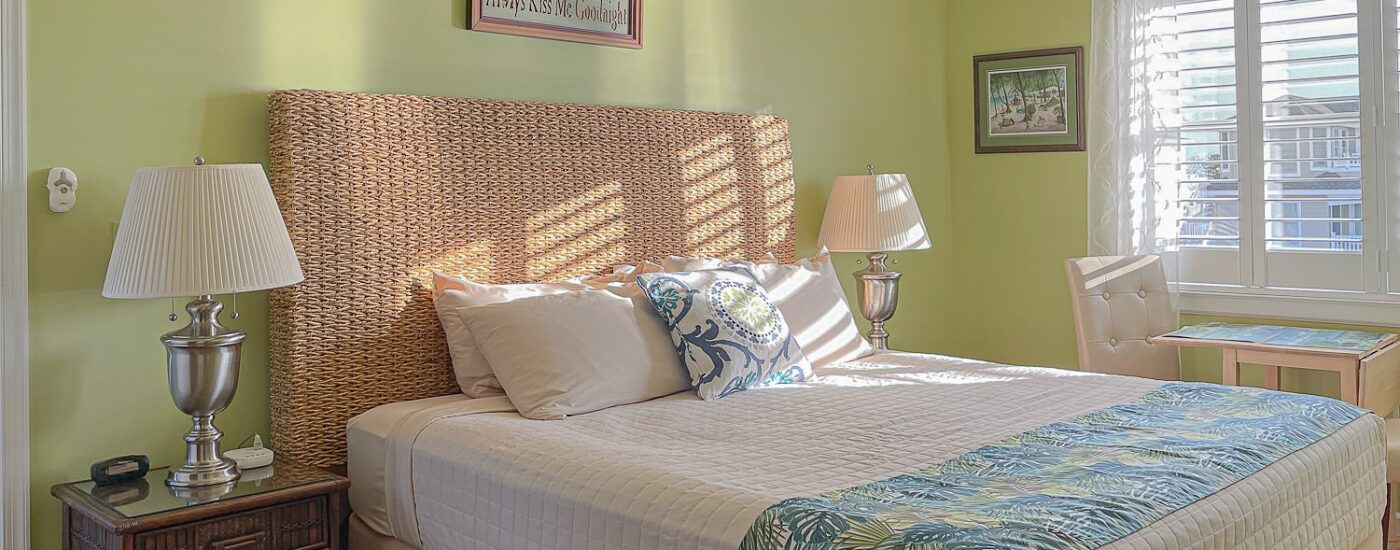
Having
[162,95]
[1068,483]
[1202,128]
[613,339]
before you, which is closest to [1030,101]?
[1202,128]

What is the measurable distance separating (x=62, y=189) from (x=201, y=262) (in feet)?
1.38

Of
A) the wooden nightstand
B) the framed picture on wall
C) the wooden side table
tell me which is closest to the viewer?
the wooden nightstand

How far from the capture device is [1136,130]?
427 cm

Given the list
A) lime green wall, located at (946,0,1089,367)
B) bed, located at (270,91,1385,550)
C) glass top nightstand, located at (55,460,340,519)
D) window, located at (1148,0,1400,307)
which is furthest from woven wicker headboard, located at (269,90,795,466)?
window, located at (1148,0,1400,307)

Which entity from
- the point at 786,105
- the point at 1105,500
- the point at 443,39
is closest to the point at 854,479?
the point at 1105,500

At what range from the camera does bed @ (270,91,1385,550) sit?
83.9 inches

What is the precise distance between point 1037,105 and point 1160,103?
50 cm

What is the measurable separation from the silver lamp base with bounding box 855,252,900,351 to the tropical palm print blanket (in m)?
1.41

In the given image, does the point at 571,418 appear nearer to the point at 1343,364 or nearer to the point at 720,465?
the point at 720,465

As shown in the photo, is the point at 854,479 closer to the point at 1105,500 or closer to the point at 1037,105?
the point at 1105,500

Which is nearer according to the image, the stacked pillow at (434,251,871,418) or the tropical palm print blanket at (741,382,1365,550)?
the tropical palm print blanket at (741,382,1365,550)

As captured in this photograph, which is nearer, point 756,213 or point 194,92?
point 194,92

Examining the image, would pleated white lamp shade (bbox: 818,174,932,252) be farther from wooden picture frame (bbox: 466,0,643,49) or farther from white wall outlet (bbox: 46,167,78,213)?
white wall outlet (bbox: 46,167,78,213)

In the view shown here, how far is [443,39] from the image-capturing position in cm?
315
